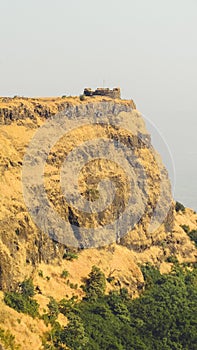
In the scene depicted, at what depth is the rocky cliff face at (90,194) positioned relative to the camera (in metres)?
58.2

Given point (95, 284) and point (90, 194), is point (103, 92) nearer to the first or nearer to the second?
point (90, 194)

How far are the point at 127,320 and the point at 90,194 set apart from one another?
18503mm

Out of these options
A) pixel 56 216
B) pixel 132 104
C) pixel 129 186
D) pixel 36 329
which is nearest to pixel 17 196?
pixel 56 216

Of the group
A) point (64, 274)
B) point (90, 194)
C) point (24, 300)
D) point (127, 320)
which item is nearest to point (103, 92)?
point (90, 194)

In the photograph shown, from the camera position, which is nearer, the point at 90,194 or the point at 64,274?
the point at 64,274

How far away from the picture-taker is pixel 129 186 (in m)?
78.2

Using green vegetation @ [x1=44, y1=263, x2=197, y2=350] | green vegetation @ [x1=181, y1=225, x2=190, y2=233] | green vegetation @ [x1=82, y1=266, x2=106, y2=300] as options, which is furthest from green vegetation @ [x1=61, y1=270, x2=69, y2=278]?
green vegetation @ [x1=181, y1=225, x2=190, y2=233]

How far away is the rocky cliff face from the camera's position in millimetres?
58219

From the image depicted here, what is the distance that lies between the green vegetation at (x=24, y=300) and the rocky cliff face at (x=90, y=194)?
105cm

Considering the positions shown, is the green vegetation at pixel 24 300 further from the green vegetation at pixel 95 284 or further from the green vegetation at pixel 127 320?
the green vegetation at pixel 95 284

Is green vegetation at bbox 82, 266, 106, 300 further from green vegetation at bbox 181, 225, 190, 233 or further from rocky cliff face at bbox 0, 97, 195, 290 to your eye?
green vegetation at bbox 181, 225, 190, 233

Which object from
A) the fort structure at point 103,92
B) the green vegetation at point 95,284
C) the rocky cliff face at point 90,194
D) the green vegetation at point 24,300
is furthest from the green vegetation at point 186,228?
the green vegetation at point 24,300

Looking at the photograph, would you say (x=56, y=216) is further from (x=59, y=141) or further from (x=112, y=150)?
(x=112, y=150)

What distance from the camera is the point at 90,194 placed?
69312 mm
